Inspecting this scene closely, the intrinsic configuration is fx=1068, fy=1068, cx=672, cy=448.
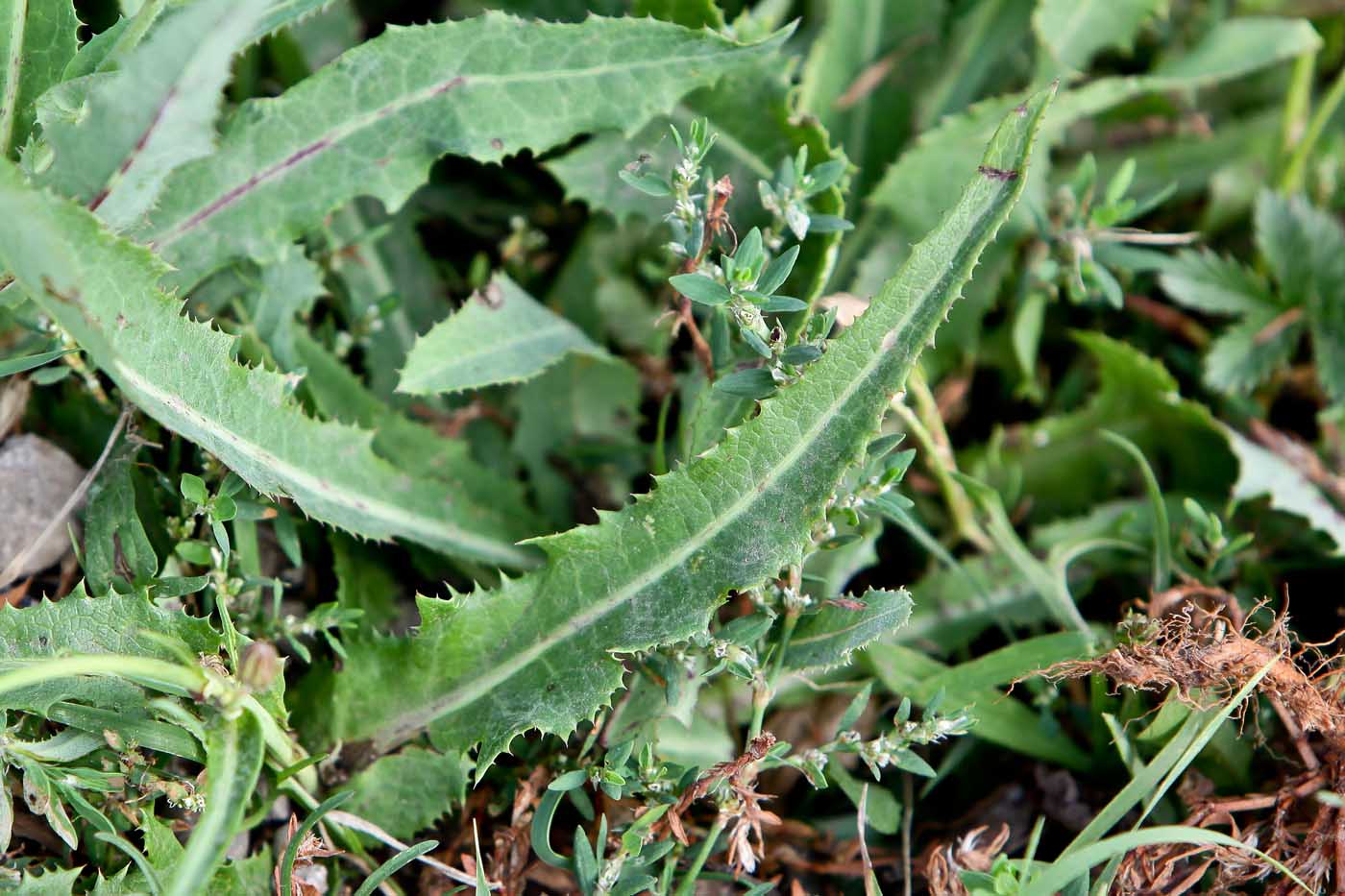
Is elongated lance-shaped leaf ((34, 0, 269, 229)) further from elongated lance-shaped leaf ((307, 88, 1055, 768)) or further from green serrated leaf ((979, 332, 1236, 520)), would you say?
green serrated leaf ((979, 332, 1236, 520))

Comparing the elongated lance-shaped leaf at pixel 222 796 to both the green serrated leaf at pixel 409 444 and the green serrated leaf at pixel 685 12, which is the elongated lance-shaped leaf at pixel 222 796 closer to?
the green serrated leaf at pixel 409 444

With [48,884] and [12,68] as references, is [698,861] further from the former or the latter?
[12,68]

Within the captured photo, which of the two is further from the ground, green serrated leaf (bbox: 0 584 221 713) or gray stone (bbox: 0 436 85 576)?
gray stone (bbox: 0 436 85 576)

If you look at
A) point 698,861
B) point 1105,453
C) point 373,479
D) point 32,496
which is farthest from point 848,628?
point 32,496

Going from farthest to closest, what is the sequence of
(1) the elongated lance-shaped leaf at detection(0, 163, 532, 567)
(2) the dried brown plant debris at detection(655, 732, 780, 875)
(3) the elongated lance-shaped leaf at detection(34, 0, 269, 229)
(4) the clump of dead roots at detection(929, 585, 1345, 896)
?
1. (4) the clump of dead roots at detection(929, 585, 1345, 896)
2. (2) the dried brown plant debris at detection(655, 732, 780, 875)
3. (3) the elongated lance-shaped leaf at detection(34, 0, 269, 229)
4. (1) the elongated lance-shaped leaf at detection(0, 163, 532, 567)

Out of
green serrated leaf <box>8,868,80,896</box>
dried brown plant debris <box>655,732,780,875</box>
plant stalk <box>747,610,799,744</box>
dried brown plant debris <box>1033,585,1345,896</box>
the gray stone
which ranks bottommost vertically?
dried brown plant debris <box>1033,585,1345,896</box>

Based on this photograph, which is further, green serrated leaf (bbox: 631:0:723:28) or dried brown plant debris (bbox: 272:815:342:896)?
green serrated leaf (bbox: 631:0:723:28)

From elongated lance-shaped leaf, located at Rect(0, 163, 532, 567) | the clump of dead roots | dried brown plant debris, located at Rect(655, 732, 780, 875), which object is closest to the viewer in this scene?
elongated lance-shaped leaf, located at Rect(0, 163, 532, 567)

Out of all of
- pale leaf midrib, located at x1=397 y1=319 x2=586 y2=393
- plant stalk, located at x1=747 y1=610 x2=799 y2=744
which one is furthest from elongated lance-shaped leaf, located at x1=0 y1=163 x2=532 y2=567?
plant stalk, located at x1=747 y1=610 x2=799 y2=744
